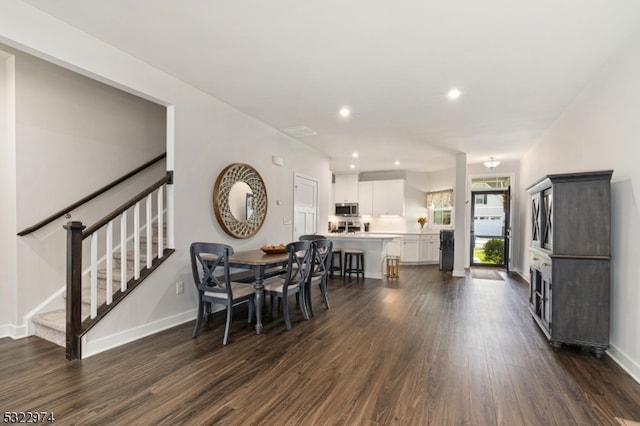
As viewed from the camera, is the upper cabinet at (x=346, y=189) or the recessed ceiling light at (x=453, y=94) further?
the upper cabinet at (x=346, y=189)

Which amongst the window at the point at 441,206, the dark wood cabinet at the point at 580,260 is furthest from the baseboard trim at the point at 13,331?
the window at the point at 441,206

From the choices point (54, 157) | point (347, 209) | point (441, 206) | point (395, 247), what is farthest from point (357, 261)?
point (54, 157)

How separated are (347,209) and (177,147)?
20.9 feet

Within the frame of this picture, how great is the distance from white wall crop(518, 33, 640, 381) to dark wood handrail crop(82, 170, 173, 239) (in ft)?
14.5

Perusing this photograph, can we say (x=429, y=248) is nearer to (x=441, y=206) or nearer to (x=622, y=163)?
(x=441, y=206)

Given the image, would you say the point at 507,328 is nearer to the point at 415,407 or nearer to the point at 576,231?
the point at 576,231

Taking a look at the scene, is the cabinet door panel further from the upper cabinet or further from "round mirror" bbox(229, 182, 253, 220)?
"round mirror" bbox(229, 182, 253, 220)

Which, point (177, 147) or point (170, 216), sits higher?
point (177, 147)

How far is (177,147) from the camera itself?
11.4 ft

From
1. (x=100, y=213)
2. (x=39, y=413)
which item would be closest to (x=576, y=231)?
(x=39, y=413)

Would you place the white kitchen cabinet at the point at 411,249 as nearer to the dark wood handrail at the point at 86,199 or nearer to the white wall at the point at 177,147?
the white wall at the point at 177,147

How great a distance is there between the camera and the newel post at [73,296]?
2.51m

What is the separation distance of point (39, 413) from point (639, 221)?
451 centimetres

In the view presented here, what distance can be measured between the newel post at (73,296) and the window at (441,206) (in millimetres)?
8319
